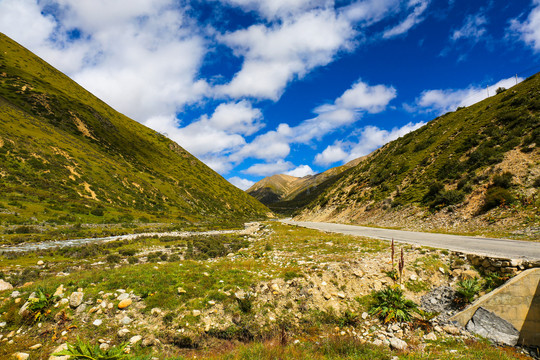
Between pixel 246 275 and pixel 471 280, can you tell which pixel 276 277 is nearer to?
pixel 246 275

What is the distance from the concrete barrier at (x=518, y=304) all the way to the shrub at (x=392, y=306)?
1.71 metres

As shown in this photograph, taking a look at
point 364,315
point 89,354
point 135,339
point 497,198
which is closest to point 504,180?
point 497,198

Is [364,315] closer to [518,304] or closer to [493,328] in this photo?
[493,328]

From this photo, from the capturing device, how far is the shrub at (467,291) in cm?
1012

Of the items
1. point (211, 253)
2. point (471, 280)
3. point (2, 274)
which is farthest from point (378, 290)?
point (2, 274)

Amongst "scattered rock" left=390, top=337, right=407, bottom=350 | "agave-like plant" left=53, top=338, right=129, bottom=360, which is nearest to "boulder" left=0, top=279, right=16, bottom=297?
"agave-like plant" left=53, top=338, right=129, bottom=360

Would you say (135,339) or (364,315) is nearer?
(135,339)

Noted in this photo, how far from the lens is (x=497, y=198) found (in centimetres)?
2356

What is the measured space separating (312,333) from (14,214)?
1689 inches

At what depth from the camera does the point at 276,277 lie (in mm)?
12852

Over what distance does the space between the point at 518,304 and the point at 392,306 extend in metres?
5.06

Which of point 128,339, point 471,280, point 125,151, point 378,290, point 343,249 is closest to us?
point 128,339

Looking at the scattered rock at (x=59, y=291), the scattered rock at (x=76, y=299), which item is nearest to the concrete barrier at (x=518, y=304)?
the scattered rock at (x=76, y=299)

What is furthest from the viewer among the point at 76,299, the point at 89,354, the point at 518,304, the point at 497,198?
the point at 497,198
